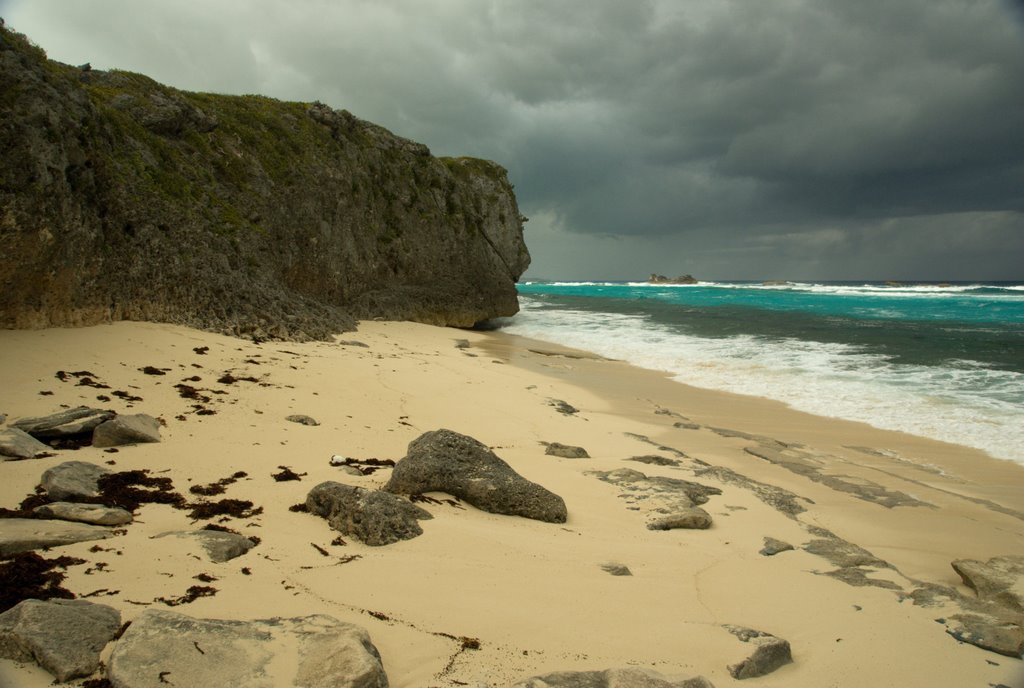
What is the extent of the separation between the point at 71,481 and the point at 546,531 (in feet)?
12.1

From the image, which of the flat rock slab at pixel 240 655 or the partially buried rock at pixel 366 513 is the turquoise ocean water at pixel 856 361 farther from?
the flat rock slab at pixel 240 655

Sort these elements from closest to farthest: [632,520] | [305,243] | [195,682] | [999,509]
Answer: [195,682], [632,520], [999,509], [305,243]

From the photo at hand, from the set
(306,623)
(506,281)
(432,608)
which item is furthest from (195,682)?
(506,281)

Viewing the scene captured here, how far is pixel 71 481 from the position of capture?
4.11 metres

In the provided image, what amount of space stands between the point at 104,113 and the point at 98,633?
1355 centimetres

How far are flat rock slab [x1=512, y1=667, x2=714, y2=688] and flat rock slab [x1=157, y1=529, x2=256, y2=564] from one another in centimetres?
205

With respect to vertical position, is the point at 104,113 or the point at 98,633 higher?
the point at 104,113

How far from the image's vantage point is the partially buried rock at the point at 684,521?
531cm

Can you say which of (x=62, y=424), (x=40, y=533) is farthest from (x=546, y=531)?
(x=62, y=424)

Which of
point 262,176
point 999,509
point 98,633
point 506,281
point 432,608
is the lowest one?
point 999,509

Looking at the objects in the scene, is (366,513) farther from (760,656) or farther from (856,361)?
(856,361)

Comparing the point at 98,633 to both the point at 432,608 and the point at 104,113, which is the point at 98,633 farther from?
the point at 104,113

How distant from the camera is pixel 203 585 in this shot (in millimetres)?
3154

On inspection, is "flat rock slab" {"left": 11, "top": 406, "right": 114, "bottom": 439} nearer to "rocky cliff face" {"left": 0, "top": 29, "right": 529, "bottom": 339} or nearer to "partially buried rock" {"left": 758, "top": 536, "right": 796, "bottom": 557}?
"rocky cliff face" {"left": 0, "top": 29, "right": 529, "bottom": 339}
